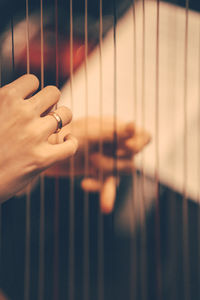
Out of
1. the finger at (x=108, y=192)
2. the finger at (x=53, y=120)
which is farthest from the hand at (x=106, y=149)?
the finger at (x=53, y=120)

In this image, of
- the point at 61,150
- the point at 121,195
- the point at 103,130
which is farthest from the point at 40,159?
the point at 121,195

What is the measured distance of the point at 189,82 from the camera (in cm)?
98

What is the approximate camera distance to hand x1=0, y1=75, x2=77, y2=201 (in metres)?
0.60

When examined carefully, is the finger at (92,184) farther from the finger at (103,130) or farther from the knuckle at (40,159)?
the knuckle at (40,159)

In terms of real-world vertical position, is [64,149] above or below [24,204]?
above

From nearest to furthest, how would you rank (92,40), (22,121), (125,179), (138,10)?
(22,121) → (138,10) → (92,40) → (125,179)

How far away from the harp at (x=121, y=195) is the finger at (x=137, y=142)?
0.06m

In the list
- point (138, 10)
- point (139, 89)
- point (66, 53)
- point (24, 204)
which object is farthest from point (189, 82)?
point (24, 204)

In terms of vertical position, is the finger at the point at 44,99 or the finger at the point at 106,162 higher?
the finger at the point at 44,99

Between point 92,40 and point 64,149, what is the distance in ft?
1.51

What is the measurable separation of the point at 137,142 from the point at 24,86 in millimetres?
346

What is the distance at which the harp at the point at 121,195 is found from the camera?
927 millimetres

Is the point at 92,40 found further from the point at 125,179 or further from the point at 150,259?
the point at 150,259

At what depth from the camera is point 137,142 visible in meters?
0.87
